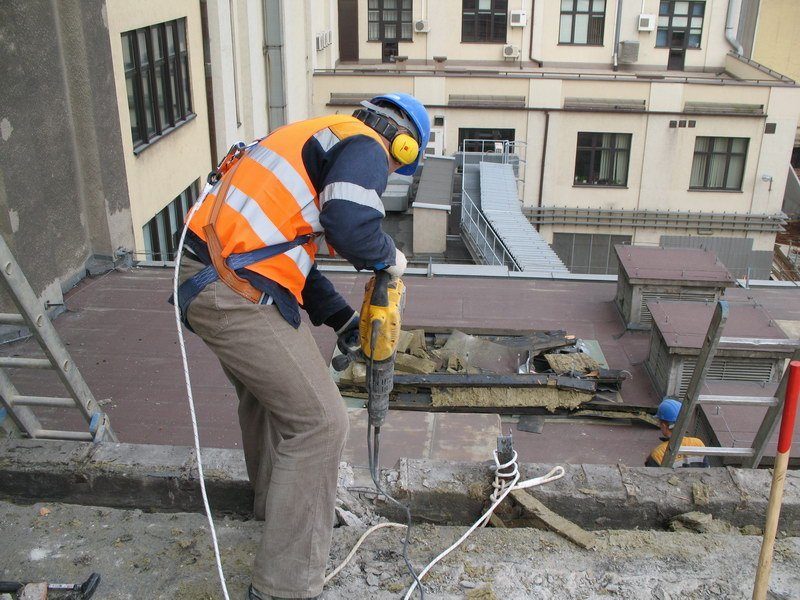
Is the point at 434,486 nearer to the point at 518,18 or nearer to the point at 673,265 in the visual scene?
the point at 673,265

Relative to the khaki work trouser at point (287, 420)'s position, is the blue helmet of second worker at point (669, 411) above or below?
below

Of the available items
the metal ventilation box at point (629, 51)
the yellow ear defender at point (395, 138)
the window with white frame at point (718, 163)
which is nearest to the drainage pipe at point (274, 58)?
the window with white frame at point (718, 163)

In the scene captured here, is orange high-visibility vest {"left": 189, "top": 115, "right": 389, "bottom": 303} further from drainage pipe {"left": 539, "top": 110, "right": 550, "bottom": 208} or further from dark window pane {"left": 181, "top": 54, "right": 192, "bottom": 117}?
drainage pipe {"left": 539, "top": 110, "right": 550, "bottom": 208}

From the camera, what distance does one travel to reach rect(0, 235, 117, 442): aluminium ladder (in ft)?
11.6

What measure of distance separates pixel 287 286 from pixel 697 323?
4.99m

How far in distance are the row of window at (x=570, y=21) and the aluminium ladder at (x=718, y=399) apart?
24.9 m

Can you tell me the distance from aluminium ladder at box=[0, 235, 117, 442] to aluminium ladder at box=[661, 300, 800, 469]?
2926 mm

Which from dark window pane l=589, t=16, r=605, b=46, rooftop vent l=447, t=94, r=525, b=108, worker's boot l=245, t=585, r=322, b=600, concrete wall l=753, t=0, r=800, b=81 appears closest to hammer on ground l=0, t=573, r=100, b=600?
worker's boot l=245, t=585, r=322, b=600

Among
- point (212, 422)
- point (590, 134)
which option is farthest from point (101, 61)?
point (590, 134)

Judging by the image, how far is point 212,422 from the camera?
6488 mm

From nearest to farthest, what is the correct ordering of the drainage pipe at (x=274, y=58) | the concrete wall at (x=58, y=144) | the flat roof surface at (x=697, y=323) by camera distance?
the flat roof surface at (x=697, y=323)
the concrete wall at (x=58, y=144)
the drainage pipe at (x=274, y=58)

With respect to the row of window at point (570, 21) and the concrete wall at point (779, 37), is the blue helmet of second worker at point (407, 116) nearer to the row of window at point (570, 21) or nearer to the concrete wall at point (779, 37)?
the row of window at point (570, 21)

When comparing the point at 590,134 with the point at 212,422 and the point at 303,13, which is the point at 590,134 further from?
the point at 212,422

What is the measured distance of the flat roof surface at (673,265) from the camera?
8180 millimetres
